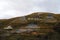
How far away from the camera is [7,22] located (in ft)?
332

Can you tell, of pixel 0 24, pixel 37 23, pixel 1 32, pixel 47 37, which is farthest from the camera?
pixel 0 24

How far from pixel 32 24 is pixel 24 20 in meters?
5.55

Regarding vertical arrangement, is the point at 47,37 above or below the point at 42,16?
below

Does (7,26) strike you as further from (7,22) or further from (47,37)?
(47,37)

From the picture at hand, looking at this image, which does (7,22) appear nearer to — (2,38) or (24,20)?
(24,20)

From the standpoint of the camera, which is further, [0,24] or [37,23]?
[0,24]

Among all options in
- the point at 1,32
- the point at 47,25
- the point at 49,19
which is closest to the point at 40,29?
the point at 47,25

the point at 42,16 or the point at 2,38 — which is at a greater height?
the point at 42,16

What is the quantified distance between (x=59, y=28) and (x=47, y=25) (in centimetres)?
900

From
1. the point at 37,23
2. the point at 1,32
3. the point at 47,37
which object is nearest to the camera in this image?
the point at 47,37

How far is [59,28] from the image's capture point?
81438mm

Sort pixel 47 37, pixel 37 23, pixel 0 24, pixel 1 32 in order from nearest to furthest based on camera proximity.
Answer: pixel 47 37 → pixel 1 32 → pixel 37 23 → pixel 0 24

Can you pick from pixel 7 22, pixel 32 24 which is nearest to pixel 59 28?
pixel 32 24

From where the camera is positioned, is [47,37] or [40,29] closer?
[47,37]
